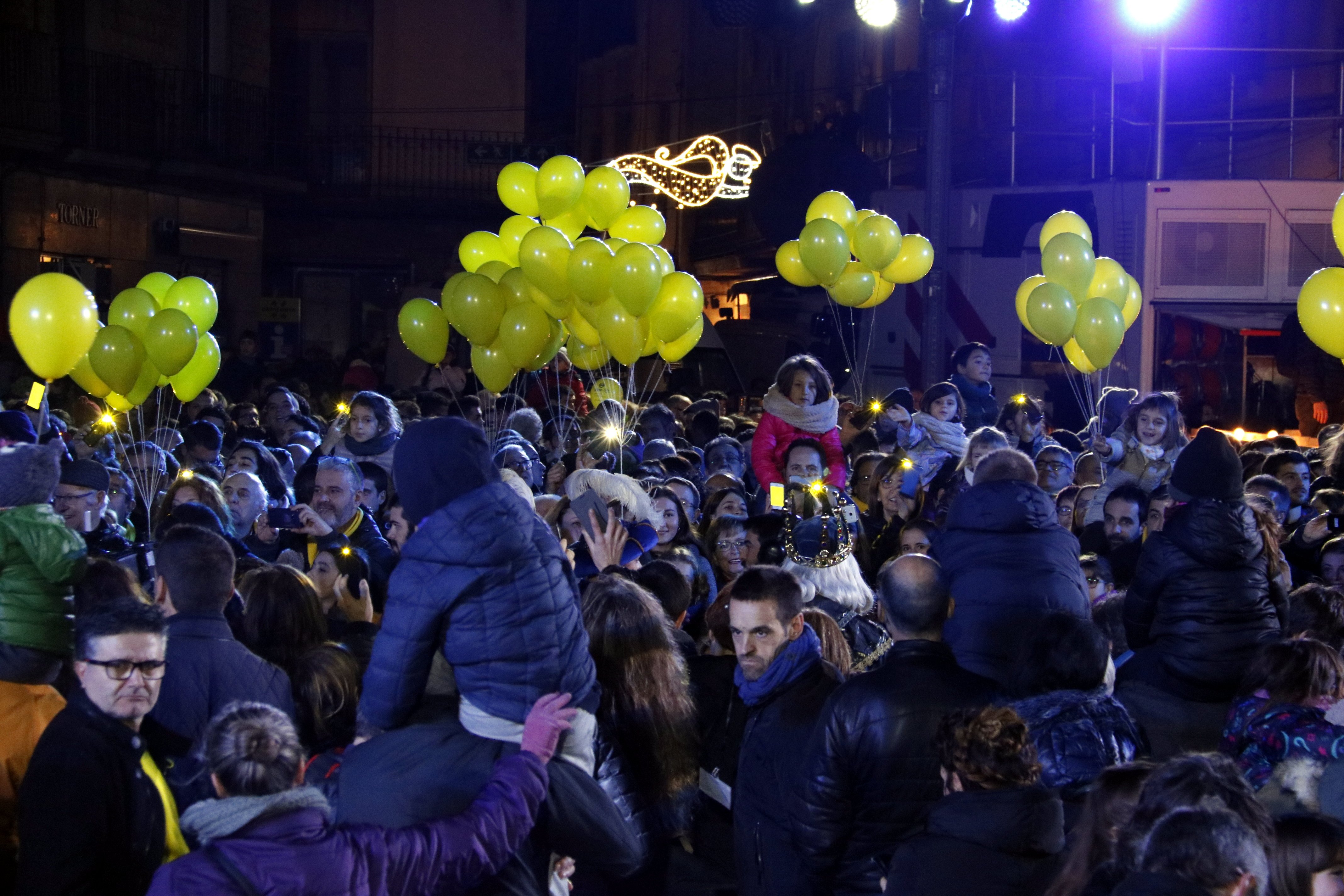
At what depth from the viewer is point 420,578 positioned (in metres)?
3.07

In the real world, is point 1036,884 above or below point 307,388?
below

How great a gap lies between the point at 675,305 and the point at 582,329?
0.95m

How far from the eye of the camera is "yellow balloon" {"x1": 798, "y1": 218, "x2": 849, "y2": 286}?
10.2 m

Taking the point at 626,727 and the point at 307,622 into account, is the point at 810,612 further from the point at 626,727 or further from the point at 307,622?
the point at 307,622

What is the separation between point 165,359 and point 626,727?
5.73 meters

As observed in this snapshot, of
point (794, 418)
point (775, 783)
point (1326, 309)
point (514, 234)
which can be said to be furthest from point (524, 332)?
point (775, 783)

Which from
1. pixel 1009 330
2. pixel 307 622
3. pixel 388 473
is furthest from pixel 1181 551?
pixel 1009 330

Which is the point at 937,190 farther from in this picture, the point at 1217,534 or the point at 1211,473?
the point at 1217,534

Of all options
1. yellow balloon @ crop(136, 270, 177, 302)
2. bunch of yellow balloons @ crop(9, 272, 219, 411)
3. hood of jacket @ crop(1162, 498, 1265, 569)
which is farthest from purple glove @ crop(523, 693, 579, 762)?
yellow balloon @ crop(136, 270, 177, 302)

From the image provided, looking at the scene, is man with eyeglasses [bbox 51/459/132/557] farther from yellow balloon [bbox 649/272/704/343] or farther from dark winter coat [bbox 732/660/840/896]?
yellow balloon [bbox 649/272/704/343]

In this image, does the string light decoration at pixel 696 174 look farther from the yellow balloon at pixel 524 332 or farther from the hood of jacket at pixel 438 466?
the hood of jacket at pixel 438 466

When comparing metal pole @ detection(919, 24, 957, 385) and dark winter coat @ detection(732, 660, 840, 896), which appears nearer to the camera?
dark winter coat @ detection(732, 660, 840, 896)

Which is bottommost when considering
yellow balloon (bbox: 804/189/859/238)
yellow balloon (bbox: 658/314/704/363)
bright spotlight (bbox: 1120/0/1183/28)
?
yellow balloon (bbox: 658/314/704/363)

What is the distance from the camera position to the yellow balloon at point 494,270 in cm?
973
